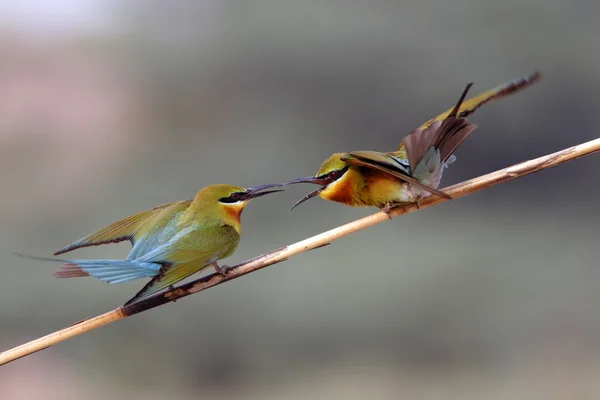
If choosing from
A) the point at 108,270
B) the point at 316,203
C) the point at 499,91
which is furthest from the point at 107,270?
the point at 316,203

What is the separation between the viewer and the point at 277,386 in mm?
4238

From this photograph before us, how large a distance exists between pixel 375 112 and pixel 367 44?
0.50 metres

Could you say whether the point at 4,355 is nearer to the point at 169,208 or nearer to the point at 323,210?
the point at 169,208

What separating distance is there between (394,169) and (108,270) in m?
0.66

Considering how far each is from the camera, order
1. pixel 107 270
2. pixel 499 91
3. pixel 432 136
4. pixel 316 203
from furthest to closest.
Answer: pixel 316 203, pixel 499 91, pixel 432 136, pixel 107 270

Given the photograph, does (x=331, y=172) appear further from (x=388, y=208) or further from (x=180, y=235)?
(x=180, y=235)

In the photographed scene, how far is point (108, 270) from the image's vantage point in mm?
1353

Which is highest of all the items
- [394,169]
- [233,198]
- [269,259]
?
[233,198]

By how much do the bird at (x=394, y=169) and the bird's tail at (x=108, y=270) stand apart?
1.21 ft

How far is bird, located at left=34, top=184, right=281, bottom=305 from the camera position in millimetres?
1500

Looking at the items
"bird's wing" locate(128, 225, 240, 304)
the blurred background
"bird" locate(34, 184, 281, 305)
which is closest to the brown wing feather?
"bird" locate(34, 184, 281, 305)

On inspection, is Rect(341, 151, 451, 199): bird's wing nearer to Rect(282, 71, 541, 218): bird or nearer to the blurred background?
Rect(282, 71, 541, 218): bird

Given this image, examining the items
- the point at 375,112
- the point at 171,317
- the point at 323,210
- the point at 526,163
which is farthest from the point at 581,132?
the point at 526,163

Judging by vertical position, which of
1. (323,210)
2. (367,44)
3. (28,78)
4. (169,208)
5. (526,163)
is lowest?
(526,163)
